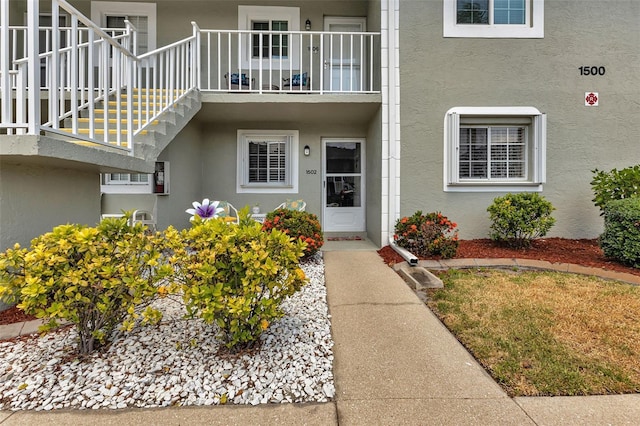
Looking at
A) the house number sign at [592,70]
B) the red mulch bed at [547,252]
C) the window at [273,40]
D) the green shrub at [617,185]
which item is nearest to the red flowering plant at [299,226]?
the red mulch bed at [547,252]

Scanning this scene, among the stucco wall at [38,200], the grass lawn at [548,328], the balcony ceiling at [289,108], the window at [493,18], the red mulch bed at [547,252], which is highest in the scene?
the window at [493,18]

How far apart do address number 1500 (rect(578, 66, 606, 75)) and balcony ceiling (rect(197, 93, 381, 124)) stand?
4.03m

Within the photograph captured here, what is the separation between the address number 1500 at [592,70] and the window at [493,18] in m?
1.07

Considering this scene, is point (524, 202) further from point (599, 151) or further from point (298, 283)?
point (298, 283)

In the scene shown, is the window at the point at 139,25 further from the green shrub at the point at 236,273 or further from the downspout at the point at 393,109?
the green shrub at the point at 236,273

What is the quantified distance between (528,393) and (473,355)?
474 millimetres

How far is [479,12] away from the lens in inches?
236

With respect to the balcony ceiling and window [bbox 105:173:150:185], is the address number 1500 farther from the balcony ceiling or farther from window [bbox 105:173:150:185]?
window [bbox 105:173:150:185]

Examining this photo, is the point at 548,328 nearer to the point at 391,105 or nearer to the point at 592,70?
the point at 391,105

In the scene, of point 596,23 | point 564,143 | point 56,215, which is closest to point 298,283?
point 56,215

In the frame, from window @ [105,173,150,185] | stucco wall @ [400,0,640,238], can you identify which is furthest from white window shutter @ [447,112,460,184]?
window @ [105,173,150,185]

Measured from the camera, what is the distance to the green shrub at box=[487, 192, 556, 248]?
5137mm

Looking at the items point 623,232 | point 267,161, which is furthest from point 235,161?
point 623,232

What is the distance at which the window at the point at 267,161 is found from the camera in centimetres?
757
